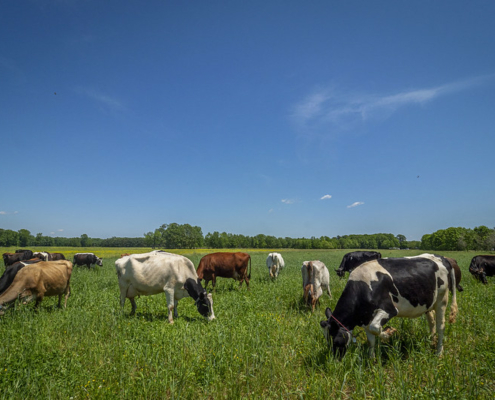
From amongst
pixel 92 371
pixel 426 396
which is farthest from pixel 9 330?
pixel 426 396

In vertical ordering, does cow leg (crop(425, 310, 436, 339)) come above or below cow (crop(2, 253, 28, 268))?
above

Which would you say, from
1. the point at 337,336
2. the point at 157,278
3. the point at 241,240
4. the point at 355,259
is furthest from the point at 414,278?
the point at 241,240

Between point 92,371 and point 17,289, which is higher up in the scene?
point 17,289

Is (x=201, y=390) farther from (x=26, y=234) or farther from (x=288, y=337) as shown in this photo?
(x=26, y=234)

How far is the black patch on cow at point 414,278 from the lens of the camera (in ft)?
16.0

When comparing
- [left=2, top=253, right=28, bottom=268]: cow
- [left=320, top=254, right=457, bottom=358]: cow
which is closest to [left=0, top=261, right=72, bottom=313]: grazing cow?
[left=320, top=254, right=457, bottom=358]: cow

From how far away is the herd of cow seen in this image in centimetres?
474

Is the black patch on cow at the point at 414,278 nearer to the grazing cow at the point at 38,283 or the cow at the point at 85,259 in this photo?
the grazing cow at the point at 38,283

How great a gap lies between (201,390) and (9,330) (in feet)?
16.8

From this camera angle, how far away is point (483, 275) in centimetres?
1355

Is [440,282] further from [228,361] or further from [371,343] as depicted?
[228,361]

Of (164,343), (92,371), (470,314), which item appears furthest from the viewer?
(470,314)

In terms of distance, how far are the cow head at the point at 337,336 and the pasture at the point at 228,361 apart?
0.16 metres

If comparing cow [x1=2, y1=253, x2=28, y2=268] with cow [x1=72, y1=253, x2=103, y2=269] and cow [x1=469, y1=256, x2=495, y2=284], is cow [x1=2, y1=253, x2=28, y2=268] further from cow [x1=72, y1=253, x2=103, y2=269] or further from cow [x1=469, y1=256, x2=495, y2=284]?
cow [x1=469, y1=256, x2=495, y2=284]
